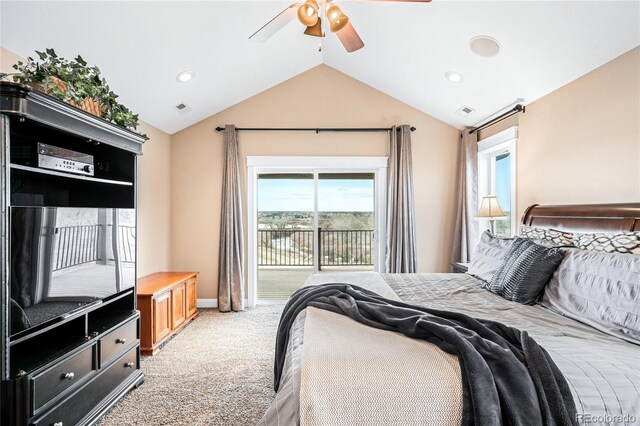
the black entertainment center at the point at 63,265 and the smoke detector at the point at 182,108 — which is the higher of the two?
the smoke detector at the point at 182,108

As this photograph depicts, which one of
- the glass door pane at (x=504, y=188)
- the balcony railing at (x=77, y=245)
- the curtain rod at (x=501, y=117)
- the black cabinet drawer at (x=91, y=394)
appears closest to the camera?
the black cabinet drawer at (x=91, y=394)

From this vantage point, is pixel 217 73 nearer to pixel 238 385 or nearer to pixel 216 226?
pixel 216 226

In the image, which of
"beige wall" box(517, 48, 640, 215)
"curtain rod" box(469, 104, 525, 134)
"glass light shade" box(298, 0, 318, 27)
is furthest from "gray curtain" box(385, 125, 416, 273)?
"glass light shade" box(298, 0, 318, 27)

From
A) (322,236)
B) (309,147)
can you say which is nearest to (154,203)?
(309,147)

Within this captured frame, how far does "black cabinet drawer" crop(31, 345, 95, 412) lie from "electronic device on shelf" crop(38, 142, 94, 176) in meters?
1.14

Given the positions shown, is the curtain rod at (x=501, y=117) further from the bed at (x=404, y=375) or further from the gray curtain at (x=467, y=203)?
the bed at (x=404, y=375)

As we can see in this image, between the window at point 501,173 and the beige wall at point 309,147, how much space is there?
396mm

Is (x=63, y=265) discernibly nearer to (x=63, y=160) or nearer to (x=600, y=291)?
(x=63, y=160)

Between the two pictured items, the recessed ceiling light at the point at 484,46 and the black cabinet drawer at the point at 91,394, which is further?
the recessed ceiling light at the point at 484,46

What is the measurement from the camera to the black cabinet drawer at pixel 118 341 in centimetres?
236

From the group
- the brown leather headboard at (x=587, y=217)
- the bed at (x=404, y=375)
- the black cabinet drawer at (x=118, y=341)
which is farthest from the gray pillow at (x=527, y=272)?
the black cabinet drawer at (x=118, y=341)

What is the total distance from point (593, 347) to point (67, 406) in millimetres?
2672

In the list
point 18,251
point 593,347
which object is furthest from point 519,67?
point 18,251

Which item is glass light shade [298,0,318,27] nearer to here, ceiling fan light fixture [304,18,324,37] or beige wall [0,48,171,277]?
ceiling fan light fixture [304,18,324,37]
